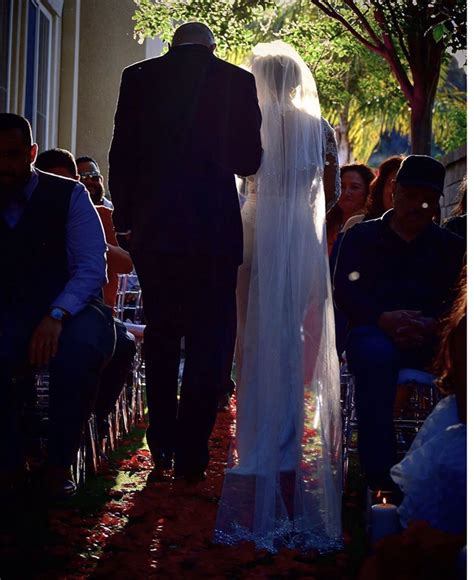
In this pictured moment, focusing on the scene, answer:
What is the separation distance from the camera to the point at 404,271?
18.6 feet

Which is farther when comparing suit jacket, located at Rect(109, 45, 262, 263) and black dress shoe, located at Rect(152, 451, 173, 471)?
black dress shoe, located at Rect(152, 451, 173, 471)

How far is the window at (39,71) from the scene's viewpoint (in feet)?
43.0

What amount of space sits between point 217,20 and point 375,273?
10262 mm

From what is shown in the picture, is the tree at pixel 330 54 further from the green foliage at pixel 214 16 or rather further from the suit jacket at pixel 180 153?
the suit jacket at pixel 180 153

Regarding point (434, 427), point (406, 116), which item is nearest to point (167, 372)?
point (434, 427)

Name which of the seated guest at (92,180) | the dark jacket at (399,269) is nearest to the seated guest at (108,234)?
the seated guest at (92,180)

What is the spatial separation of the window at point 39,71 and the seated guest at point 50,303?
25.4 feet

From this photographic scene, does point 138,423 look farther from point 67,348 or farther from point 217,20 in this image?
point 217,20

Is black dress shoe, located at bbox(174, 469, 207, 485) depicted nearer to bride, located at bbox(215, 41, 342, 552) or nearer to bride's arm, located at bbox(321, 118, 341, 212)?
bride, located at bbox(215, 41, 342, 552)

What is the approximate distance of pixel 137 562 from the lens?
14.2ft

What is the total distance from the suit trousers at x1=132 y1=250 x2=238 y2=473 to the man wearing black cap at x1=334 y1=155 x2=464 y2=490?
65 cm

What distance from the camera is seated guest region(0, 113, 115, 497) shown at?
5207mm

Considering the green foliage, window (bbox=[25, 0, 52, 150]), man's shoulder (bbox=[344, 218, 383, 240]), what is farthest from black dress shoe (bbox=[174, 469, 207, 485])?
the green foliage

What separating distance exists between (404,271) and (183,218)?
1189 mm
